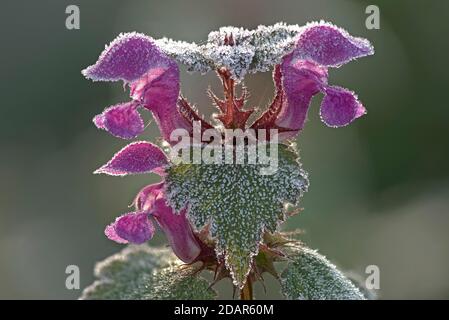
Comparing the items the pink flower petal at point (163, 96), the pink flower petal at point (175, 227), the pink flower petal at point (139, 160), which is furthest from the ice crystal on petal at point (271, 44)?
the pink flower petal at point (175, 227)

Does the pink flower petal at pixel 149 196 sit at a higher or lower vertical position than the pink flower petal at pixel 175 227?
higher

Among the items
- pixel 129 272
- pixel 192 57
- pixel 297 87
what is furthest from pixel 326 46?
pixel 129 272

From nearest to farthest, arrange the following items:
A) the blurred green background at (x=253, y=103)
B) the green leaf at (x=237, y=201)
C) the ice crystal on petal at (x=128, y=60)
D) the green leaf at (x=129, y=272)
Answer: the green leaf at (x=237, y=201), the ice crystal on petal at (x=128, y=60), the green leaf at (x=129, y=272), the blurred green background at (x=253, y=103)

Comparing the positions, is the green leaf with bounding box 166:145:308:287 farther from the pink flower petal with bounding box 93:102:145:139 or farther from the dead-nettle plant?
the pink flower petal with bounding box 93:102:145:139

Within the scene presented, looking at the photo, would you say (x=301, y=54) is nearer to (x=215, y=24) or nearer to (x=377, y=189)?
(x=377, y=189)

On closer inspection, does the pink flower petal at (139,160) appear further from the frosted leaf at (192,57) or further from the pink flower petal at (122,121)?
the frosted leaf at (192,57)

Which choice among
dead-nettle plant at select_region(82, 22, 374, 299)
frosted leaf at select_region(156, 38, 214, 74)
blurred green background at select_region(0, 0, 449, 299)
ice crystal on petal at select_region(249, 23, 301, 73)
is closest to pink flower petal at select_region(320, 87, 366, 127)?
dead-nettle plant at select_region(82, 22, 374, 299)
